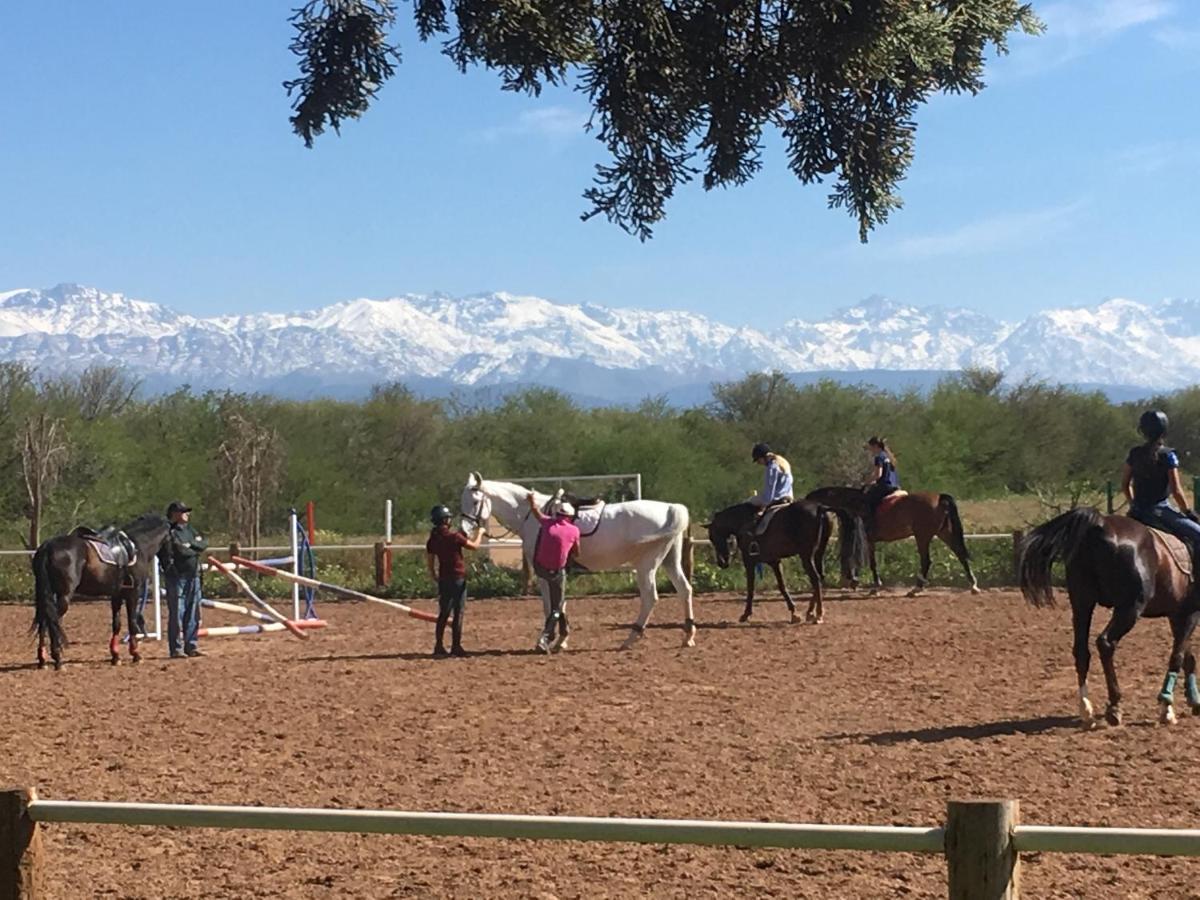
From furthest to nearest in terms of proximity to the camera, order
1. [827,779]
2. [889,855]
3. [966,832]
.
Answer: [827,779] < [889,855] < [966,832]

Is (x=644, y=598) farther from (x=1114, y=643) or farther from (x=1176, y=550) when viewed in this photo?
(x=1176, y=550)

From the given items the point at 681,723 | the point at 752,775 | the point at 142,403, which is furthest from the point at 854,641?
the point at 142,403

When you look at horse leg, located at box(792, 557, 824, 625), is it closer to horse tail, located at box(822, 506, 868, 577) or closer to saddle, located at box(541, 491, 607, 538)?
horse tail, located at box(822, 506, 868, 577)

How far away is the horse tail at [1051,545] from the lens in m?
9.95

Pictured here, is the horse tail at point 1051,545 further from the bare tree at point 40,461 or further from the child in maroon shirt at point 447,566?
the bare tree at point 40,461

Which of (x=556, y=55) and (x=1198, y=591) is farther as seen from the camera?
(x=1198, y=591)

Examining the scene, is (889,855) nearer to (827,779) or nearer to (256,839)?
(827,779)

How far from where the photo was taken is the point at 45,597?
1480 centimetres

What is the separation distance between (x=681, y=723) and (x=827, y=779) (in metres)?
2.17

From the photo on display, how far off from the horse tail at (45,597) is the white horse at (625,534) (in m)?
4.11

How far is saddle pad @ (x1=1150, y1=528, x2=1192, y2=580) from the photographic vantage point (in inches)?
400

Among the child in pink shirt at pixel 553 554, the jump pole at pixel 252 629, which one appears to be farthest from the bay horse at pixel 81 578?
the child in pink shirt at pixel 553 554

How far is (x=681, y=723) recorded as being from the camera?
10648 millimetres

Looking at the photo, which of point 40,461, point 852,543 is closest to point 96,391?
point 40,461
